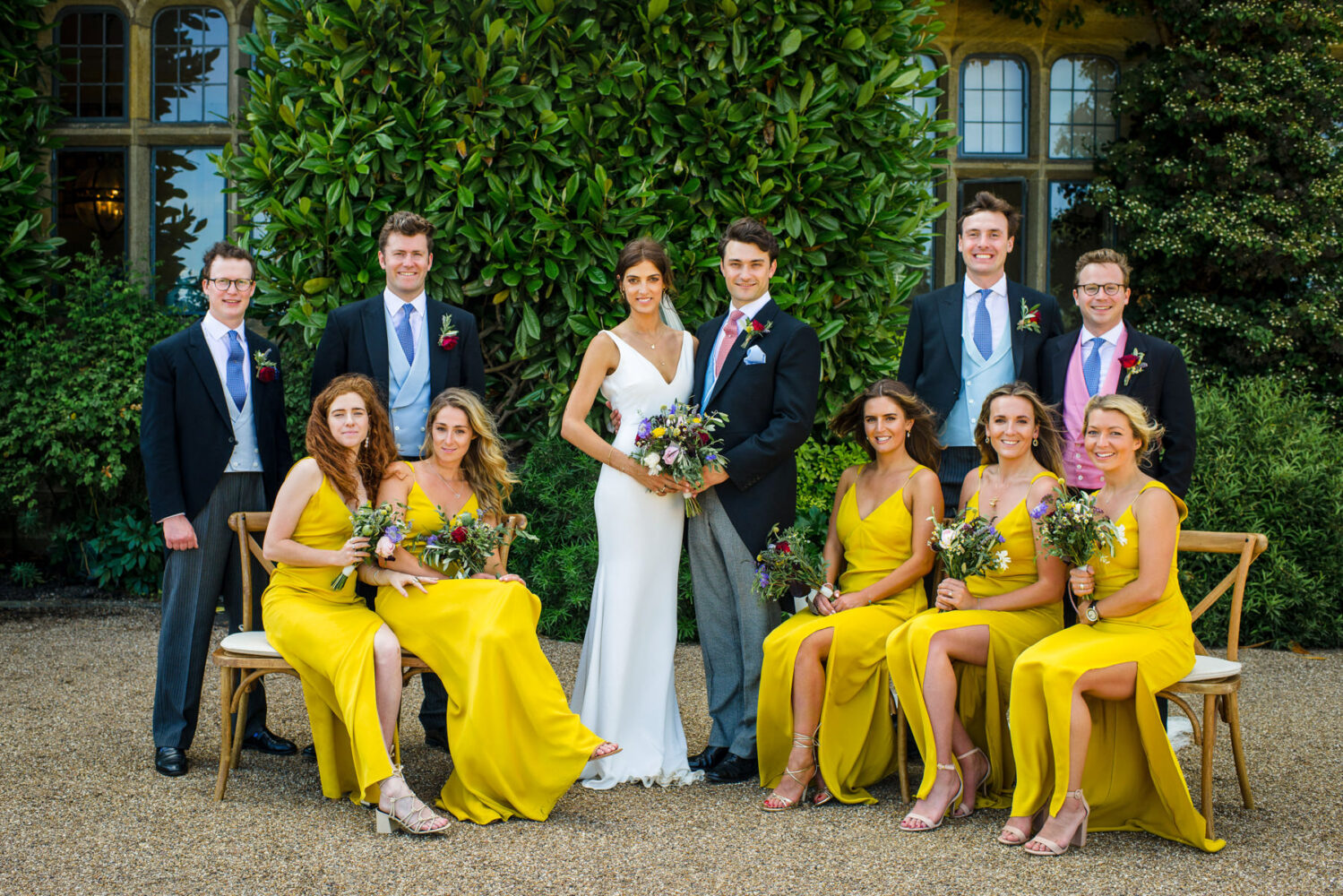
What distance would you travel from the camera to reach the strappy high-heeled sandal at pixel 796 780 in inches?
156

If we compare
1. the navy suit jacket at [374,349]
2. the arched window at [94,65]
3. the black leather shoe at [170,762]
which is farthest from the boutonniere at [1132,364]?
the arched window at [94,65]

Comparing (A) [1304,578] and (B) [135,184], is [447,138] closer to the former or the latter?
(B) [135,184]

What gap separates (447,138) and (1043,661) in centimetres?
446

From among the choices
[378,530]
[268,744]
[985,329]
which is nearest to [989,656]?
[985,329]

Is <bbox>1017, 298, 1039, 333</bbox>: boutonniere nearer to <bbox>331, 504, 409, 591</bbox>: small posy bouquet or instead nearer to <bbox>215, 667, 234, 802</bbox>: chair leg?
<bbox>331, 504, 409, 591</bbox>: small posy bouquet

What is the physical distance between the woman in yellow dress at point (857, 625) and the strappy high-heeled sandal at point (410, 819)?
3.85 feet

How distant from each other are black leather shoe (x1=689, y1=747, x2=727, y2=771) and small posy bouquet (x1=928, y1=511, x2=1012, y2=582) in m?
1.20

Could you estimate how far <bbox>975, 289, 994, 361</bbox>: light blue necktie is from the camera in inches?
180

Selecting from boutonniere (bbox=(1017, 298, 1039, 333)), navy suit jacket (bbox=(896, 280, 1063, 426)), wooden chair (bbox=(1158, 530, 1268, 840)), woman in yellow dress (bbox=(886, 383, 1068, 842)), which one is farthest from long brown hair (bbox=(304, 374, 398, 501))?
wooden chair (bbox=(1158, 530, 1268, 840))

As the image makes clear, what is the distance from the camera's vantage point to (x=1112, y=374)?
439 centimetres

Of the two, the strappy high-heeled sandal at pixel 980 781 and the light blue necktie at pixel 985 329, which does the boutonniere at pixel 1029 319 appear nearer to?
the light blue necktie at pixel 985 329

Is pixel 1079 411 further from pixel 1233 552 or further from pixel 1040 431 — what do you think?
pixel 1233 552

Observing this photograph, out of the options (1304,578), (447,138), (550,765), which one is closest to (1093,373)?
(550,765)

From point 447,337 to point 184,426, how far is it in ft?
3.63
